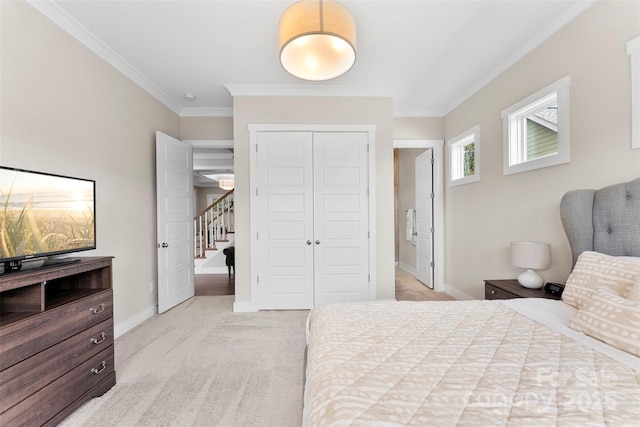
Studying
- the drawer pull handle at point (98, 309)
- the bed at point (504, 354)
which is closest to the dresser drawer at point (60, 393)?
the drawer pull handle at point (98, 309)

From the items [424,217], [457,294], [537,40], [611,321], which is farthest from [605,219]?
[424,217]

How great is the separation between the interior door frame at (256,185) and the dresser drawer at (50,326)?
160 cm

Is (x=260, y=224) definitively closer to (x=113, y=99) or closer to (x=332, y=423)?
(x=113, y=99)

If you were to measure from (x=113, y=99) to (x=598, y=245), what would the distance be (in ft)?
14.4

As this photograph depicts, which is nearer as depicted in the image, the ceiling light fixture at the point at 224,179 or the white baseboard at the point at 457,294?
the white baseboard at the point at 457,294

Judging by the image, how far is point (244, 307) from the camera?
3305 mm

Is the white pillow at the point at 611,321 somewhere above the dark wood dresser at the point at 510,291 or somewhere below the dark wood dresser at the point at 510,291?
above

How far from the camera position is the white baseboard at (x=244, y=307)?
329cm

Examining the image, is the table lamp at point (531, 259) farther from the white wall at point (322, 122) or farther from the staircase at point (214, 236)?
the staircase at point (214, 236)

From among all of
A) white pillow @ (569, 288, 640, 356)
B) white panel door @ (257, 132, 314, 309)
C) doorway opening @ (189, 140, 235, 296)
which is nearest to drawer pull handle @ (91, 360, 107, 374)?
white panel door @ (257, 132, 314, 309)

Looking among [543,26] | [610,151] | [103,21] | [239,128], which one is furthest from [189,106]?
[610,151]

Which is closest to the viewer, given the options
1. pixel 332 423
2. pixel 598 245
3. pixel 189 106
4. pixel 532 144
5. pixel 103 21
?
pixel 332 423

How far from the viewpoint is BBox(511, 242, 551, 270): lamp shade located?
7.03ft

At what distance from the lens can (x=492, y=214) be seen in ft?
9.89
